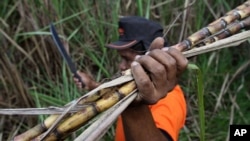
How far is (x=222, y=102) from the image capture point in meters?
2.63

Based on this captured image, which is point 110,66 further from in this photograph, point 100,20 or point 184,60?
point 184,60

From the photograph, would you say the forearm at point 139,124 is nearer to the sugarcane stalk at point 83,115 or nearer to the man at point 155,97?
the man at point 155,97

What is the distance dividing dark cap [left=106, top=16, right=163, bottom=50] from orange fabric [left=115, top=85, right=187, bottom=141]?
0.23 m

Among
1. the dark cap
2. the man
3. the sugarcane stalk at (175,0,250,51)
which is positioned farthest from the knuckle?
the dark cap

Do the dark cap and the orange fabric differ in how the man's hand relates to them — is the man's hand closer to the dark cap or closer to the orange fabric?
the orange fabric

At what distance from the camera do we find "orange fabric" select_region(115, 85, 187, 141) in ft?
4.85

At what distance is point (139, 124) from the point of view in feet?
4.16

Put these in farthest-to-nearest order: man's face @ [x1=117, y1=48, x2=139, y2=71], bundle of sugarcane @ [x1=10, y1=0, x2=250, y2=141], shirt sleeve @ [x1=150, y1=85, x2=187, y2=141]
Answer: man's face @ [x1=117, y1=48, x2=139, y2=71] → shirt sleeve @ [x1=150, y1=85, x2=187, y2=141] → bundle of sugarcane @ [x1=10, y1=0, x2=250, y2=141]

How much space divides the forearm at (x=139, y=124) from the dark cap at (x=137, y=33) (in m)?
0.51

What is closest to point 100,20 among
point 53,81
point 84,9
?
point 84,9

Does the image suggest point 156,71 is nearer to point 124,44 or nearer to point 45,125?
point 45,125

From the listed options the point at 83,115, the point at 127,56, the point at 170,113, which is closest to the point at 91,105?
the point at 83,115

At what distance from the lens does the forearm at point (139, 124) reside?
1.25m

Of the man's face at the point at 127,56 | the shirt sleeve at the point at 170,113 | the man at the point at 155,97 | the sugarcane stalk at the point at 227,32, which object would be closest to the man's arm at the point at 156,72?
the man at the point at 155,97
